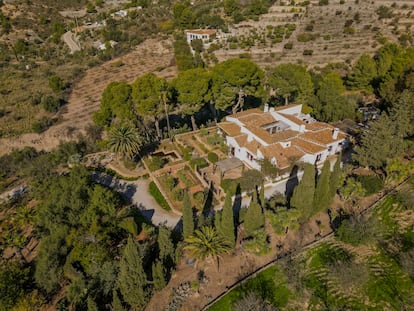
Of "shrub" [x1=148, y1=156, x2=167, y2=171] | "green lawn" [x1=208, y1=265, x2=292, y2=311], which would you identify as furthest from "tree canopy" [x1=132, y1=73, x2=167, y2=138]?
"green lawn" [x1=208, y1=265, x2=292, y2=311]

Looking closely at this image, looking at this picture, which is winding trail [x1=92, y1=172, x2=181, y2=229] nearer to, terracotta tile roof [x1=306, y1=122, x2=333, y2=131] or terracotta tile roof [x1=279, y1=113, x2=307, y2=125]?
terracotta tile roof [x1=279, y1=113, x2=307, y2=125]

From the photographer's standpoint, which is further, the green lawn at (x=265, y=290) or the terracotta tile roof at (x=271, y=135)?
the terracotta tile roof at (x=271, y=135)

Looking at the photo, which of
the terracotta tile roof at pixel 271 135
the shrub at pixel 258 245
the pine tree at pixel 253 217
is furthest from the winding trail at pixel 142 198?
the terracotta tile roof at pixel 271 135

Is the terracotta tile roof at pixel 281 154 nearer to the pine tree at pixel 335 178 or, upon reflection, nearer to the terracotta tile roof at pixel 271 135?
the terracotta tile roof at pixel 271 135

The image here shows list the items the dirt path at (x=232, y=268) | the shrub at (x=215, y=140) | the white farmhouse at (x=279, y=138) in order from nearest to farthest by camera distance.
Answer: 1. the dirt path at (x=232, y=268)
2. the white farmhouse at (x=279, y=138)
3. the shrub at (x=215, y=140)

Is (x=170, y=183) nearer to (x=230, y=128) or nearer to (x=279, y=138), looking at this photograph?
(x=230, y=128)

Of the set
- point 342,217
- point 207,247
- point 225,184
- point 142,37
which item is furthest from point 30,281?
point 142,37

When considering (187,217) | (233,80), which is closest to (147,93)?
(233,80)
